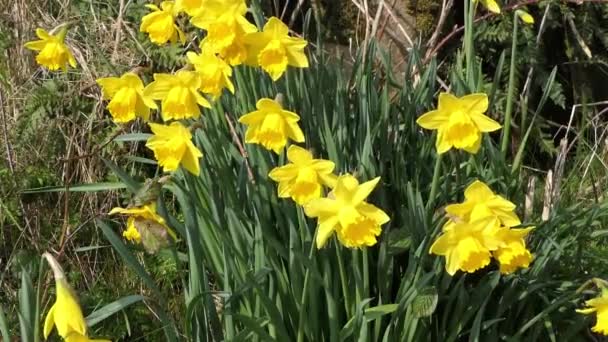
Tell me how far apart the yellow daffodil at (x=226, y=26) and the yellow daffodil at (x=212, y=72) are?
1.6 inches

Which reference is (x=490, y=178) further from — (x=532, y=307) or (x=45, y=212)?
(x=45, y=212)

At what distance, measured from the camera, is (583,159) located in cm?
→ 313

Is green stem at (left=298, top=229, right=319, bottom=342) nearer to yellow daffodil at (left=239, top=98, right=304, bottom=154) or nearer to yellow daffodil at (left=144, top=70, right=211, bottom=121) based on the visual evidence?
yellow daffodil at (left=239, top=98, right=304, bottom=154)

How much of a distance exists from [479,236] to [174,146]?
0.56 metres

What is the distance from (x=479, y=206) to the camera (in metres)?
1.54

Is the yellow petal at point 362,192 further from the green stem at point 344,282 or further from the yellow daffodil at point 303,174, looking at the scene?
the green stem at point 344,282

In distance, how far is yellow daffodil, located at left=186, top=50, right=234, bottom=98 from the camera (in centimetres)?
167

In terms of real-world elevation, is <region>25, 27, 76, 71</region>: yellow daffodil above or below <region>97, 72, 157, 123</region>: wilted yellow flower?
above

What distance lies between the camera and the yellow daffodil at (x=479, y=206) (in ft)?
5.00

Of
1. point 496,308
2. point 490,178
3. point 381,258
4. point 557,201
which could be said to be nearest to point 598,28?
point 557,201

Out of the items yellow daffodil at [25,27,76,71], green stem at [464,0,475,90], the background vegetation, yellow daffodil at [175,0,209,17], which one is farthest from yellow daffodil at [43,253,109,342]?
green stem at [464,0,475,90]

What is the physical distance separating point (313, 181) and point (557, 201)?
107 cm

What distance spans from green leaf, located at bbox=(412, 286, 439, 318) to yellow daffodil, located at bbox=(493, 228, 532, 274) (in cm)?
13

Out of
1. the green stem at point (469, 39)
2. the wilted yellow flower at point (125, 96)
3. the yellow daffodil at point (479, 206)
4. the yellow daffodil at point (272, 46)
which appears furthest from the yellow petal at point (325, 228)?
the green stem at point (469, 39)
